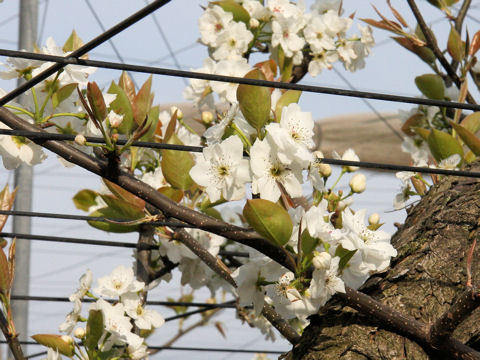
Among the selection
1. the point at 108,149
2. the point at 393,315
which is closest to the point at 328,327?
the point at 393,315

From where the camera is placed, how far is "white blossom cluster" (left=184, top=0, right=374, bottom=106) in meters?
1.46

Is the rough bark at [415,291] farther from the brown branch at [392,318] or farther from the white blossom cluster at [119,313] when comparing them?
the white blossom cluster at [119,313]

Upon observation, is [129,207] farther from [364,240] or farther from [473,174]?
[473,174]

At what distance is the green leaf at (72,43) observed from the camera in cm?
107

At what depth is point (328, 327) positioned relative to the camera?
33.8 inches

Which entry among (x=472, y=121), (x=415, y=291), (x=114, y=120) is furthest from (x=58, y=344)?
(x=472, y=121)

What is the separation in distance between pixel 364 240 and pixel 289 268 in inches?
4.6

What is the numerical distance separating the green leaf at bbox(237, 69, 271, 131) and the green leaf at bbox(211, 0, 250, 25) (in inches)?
30.0

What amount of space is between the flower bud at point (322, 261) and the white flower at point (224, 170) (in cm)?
11

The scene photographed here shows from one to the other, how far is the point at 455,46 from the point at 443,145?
0.37 meters

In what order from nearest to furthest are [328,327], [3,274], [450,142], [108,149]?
1. [108,149]
2. [328,327]
3. [3,274]
4. [450,142]

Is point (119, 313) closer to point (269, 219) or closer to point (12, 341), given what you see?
point (12, 341)

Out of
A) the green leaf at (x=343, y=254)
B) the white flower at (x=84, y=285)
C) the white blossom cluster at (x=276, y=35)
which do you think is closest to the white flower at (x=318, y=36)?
the white blossom cluster at (x=276, y=35)

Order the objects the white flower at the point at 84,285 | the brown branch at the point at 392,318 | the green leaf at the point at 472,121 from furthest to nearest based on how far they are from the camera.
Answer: the green leaf at the point at 472,121, the white flower at the point at 84,285, the brown branch at the point at 392,318
